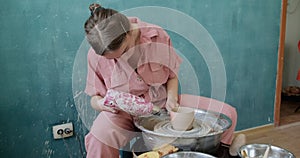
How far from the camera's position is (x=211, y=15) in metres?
2.06

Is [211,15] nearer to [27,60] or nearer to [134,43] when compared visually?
[134,43]

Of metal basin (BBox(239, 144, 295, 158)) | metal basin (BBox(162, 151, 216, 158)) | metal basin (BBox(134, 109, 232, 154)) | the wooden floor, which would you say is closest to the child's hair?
metal basin (BBox(134, 109, 232, 154))

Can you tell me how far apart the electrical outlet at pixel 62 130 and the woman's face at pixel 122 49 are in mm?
756

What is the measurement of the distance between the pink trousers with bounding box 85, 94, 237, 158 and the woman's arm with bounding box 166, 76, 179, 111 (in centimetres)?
9

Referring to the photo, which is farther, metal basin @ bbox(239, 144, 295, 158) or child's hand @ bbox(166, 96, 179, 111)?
child's hand @ bbox(166, 96, 179, 111)

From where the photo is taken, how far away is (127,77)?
1.29m

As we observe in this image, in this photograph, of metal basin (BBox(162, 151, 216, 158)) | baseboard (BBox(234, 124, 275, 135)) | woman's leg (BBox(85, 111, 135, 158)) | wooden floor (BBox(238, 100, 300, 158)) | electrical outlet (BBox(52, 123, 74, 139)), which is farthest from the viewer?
baseboard (BBox(234, 124, 275, 135))

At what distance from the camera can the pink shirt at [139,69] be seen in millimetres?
1271

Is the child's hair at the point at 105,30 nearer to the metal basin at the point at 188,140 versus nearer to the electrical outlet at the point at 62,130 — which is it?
the metal basin at the point at 188,140

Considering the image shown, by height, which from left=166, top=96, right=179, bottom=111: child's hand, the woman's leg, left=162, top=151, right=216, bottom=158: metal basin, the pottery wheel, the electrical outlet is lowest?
the electrical outlet

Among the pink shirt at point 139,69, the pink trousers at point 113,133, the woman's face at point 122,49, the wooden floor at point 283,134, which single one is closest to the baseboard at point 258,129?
the wooden floor at point 283,134

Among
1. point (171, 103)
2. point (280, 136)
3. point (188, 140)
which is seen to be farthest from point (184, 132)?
point (280, 136)

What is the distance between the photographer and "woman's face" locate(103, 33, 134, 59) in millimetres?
1104

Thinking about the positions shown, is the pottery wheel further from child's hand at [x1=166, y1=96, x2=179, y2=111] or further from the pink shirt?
the pink shirt
